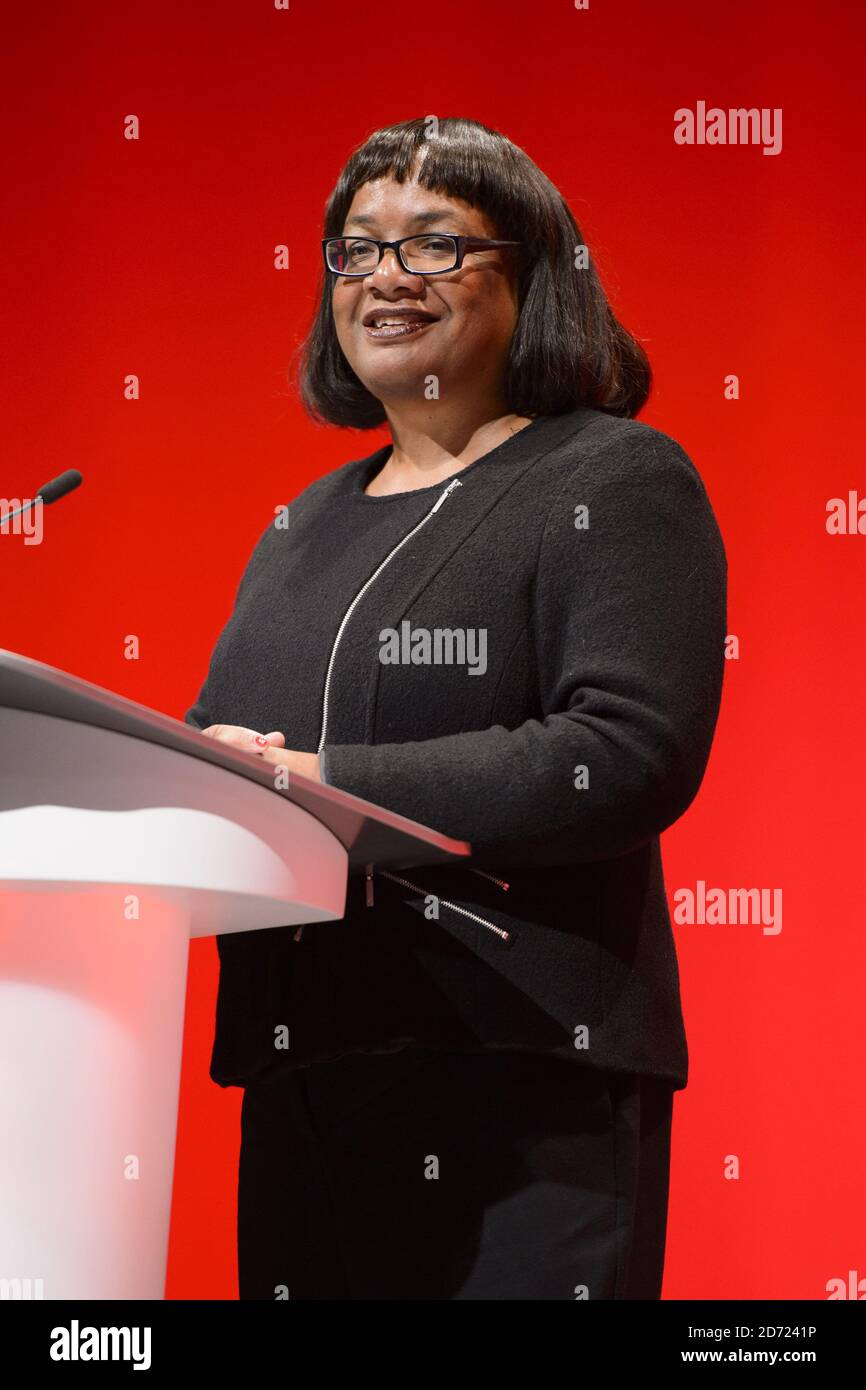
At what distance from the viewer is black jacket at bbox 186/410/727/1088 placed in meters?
1.18

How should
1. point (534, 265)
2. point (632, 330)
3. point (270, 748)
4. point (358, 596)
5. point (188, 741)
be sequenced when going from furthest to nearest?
point (632, 330)
point (534, 265)
point (358, 596)
point (270, 748)
point (188, 741)

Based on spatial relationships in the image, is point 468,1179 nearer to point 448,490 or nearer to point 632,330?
point 448,490

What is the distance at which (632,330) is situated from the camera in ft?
7.84

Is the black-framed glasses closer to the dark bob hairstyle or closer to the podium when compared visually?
the dark bob hairstyle

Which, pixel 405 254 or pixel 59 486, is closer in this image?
pixel 59 486

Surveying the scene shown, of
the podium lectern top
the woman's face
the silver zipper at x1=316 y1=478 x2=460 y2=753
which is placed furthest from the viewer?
the woman's face

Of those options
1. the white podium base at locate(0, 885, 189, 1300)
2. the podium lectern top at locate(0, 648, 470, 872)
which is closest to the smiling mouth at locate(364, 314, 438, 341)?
the podium lectern top at locate(0, 648, 470, 872)

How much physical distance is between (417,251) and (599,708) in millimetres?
511

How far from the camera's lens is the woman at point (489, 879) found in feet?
3.88

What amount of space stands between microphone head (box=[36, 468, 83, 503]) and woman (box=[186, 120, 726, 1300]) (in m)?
0.23

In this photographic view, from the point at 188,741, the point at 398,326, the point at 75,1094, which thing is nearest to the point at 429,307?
the point at 398,326

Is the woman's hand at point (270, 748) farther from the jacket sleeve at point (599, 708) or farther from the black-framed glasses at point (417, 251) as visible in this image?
the black-framed glasses at point (417, 251)

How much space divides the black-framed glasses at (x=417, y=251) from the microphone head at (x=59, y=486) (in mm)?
370
